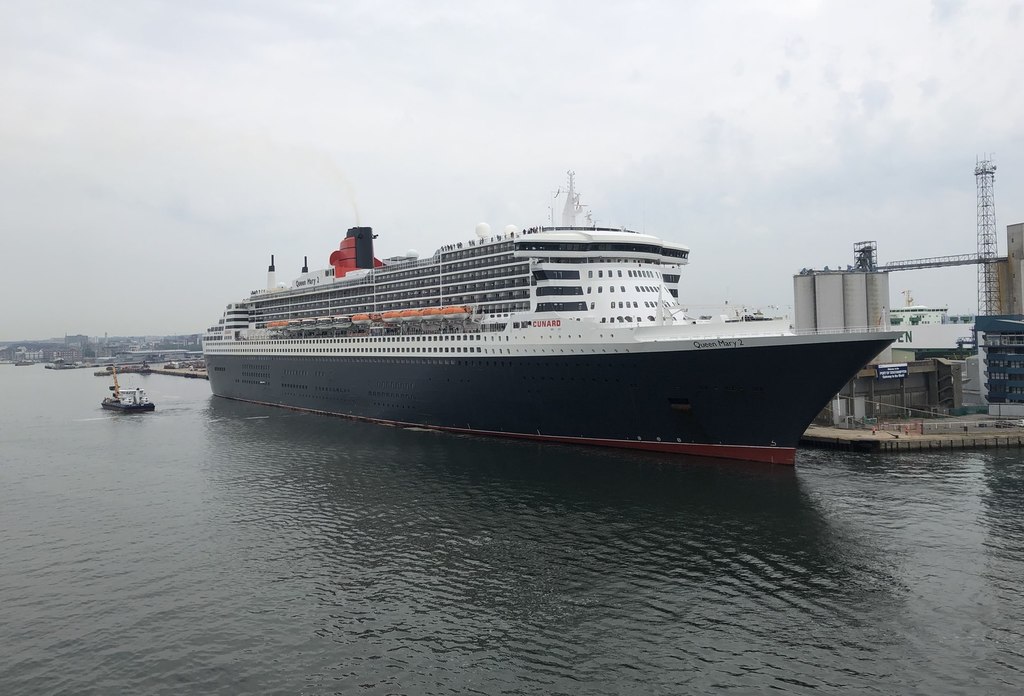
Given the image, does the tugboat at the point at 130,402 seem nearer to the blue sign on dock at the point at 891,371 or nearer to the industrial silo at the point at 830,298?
the blue sign on dock at the point at 891,371

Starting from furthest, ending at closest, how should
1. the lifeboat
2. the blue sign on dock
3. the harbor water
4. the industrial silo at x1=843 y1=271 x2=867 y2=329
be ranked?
the industrial silo at x1=843 y1=271 x2=867 y2=329
the blue sign on dock
the lifeboat
the harbor water

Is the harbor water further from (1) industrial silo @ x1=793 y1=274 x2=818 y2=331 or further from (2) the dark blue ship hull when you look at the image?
(1) industrial silo @ x1=793 y1=274 x2=818 y2=331

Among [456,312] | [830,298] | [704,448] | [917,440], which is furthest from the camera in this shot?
[830,298]

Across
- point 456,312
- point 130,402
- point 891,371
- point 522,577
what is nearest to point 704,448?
point 522,577

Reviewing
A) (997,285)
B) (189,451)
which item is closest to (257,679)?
(189,451)

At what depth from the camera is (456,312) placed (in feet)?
124

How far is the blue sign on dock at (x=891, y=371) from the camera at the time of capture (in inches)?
1660

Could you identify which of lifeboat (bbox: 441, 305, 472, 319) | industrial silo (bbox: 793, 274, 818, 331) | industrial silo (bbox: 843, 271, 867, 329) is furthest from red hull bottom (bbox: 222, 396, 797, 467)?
industrial silo (bbox: 793, 274, 818, 331)

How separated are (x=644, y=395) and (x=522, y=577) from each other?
47.0 ft

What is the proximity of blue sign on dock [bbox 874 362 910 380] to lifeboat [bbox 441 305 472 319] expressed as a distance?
87.4 feet

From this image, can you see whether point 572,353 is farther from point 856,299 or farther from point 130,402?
point 130,402

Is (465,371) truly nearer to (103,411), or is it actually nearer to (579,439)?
(579,439)

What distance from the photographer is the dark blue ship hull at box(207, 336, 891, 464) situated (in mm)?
26953

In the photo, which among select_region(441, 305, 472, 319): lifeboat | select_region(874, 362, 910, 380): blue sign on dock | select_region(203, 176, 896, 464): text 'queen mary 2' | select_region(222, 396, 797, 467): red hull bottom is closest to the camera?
select_region(203, 176, 896, 464): text 'queen mary 2'
